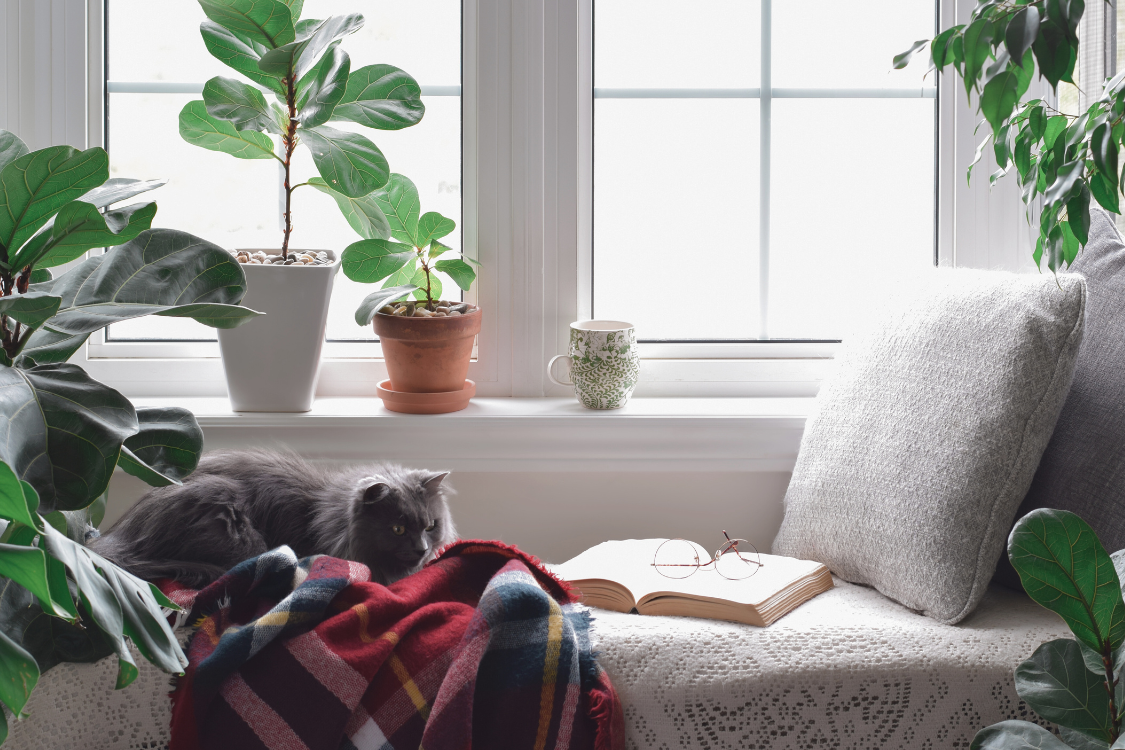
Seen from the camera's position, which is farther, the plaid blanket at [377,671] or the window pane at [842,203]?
the window pane at [842,203]

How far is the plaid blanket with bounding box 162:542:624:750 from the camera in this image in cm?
89

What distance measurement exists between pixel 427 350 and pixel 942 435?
2.80ft

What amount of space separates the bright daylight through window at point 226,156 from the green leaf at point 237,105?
0.91 feet

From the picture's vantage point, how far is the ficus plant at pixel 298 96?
4.08ft

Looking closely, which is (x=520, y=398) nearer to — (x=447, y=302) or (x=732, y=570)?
(x=447, y=302)

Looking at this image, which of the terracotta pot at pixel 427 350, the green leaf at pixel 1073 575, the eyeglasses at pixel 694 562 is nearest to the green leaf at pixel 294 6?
the terracotta pot at pixel 427 350

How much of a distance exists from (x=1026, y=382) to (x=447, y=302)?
969mm

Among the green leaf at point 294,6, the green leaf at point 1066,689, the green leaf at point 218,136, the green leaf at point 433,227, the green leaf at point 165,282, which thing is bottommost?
the green leaf at point 1066,689

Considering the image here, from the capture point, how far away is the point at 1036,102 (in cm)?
93

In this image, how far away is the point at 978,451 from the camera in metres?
1.05

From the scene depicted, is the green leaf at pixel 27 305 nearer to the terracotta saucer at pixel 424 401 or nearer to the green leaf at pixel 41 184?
the green leaf at pixel 41 184

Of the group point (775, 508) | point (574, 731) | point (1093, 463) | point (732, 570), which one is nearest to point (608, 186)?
point (775, 508)

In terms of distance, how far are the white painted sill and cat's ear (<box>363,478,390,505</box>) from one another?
303 mm

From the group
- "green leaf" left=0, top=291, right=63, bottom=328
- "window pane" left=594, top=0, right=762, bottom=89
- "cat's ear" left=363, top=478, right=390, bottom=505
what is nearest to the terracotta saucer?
"cat's ear" left=363, top=478, right=390, bottom=505
